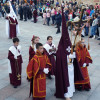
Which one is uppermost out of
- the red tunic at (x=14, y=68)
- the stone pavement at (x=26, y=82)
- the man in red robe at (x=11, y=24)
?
the man in red robe at (x=11, y=24)

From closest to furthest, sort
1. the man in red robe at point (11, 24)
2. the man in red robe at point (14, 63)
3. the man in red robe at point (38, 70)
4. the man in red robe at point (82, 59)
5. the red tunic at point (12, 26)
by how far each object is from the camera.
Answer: the man in red robe at point (38, 70) → the man in red robe at point (82, 59) → the man in red robe at point (14, 63) → the man in red robe at point (11, 24) → the red tunic at point (12, 26)

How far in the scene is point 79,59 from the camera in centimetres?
550

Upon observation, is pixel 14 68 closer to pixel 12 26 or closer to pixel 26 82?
pixel 26 82

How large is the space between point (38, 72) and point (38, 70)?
86mm

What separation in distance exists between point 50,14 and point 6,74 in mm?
11364

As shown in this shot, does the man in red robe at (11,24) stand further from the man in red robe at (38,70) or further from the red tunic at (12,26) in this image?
the man in red robe at (38,70)

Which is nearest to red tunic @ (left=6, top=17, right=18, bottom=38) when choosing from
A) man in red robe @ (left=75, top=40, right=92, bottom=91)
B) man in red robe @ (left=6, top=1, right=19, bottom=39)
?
man in red robe @ (left=6, top=1, right=19, bottom=39)

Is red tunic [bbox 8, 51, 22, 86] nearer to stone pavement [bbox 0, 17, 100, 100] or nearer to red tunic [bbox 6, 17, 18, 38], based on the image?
stone pavement [bbox 0, 17, 100, 100]

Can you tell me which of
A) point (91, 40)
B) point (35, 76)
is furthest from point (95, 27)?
point (35, 76)

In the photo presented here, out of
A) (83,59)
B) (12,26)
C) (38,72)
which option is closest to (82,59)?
(83,59)

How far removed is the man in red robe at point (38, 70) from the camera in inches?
187

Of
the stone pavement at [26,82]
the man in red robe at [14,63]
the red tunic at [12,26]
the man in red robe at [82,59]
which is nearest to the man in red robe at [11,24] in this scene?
the red tunic at [12,26]

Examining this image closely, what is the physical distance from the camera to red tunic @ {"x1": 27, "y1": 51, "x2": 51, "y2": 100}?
4.77 metres

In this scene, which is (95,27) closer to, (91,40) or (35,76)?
(91,40)
